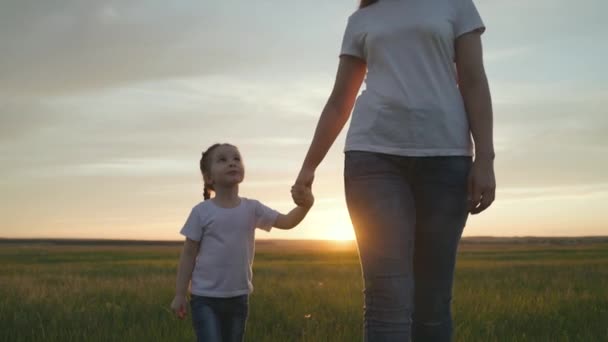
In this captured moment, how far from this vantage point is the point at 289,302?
7781 mm

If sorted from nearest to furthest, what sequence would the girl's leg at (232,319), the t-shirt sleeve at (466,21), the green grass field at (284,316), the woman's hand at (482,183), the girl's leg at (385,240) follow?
the girl's leg at (385,240) < the woman's hand at (482,183) < the t-shirt sleeve at (466,21) < the girl's leg at (232,319) < the green grass field at (284,316)

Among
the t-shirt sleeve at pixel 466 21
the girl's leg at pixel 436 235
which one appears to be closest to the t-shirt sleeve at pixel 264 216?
the girl's leg at pixel 436 235

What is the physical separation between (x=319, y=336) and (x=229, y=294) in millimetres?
1761

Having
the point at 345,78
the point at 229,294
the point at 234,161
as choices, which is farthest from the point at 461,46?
the point at 229,294

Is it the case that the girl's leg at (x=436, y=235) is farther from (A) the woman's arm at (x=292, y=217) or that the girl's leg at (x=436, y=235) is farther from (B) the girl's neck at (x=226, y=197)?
(B) the girl's neck at (x=226, y=197)

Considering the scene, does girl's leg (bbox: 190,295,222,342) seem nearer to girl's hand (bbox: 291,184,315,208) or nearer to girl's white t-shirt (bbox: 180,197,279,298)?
girl's white t-shirt (bbox: 180,197,279,298)

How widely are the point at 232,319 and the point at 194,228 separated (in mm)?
591

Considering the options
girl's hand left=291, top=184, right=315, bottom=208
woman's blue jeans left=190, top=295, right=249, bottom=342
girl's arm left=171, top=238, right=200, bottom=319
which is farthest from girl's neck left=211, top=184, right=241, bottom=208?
girl's hand left=291, top=184, right=315, bottom=208

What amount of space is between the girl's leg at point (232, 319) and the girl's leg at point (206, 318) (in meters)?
0.06

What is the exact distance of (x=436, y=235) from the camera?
313cm

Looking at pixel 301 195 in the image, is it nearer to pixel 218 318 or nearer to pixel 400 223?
pixel 400 223

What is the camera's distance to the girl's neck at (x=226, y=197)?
4.29m

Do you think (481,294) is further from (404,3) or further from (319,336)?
(404,3)

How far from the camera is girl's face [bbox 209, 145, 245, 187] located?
13.7 ft
